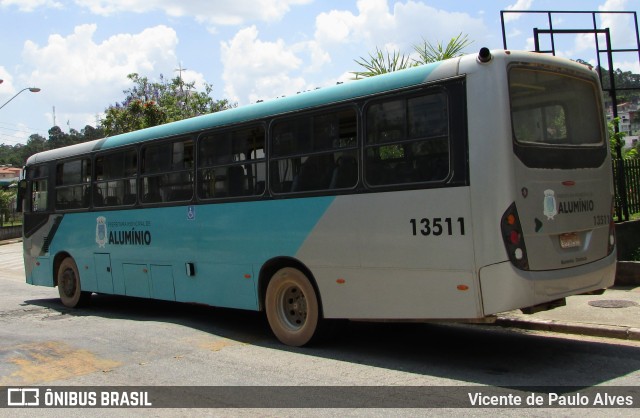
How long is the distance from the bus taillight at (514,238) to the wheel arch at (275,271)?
253cm

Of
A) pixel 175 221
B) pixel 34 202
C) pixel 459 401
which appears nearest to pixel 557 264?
pixel 459 401

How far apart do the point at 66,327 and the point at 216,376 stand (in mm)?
4577

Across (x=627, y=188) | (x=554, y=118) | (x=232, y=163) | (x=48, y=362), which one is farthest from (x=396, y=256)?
(x=627, y=188)

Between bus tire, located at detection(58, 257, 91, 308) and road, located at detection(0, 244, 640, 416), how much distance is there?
1.87m

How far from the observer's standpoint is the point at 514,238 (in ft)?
19.5

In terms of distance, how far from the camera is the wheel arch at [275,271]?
301 inches

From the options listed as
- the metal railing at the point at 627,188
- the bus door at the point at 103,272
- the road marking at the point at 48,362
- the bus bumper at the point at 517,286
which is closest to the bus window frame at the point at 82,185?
the bus door at the point at 103,272

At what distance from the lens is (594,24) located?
13.6 m

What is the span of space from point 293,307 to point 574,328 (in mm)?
3689

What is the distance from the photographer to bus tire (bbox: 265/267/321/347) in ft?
25.2

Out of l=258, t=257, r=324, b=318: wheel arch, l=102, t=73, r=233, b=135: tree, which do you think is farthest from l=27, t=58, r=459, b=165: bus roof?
l=102, t=73, r=233, b=135: tree

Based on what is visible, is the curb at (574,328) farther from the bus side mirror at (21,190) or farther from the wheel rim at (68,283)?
the bus side mirror at (21,190)

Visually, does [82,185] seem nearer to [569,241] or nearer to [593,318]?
[569,241]

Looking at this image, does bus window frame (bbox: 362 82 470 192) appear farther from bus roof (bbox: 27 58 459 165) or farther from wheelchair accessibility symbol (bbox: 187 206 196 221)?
wheelchair accessibility symbol (bbox: 187 206 196 221)
